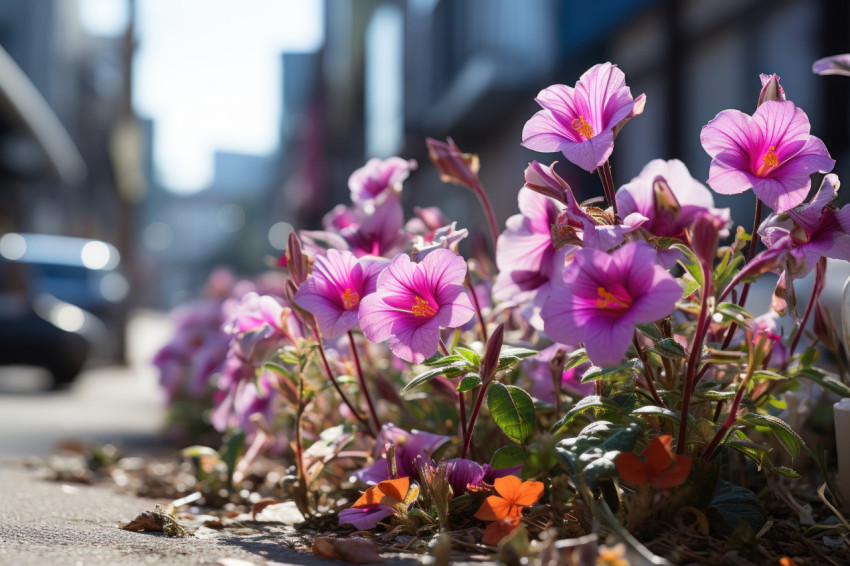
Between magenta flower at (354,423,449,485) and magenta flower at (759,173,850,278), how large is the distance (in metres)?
0.60

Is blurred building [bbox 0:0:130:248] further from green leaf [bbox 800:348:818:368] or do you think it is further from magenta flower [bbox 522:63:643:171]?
green leaf [bbox 800:348:818:368]

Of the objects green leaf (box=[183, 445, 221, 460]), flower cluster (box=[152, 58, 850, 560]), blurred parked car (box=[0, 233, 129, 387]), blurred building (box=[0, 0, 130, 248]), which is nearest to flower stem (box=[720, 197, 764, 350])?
flower cluster (box=[152, 58, 850, 560])

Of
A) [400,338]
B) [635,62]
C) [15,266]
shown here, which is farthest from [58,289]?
[400,338]

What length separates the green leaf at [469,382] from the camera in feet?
3.92

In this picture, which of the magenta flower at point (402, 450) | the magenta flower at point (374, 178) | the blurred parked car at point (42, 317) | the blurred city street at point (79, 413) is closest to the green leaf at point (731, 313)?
the magenta flower at point (402, 450)

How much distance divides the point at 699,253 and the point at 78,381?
6906 mm

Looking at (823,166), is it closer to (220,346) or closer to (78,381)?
(220,346)

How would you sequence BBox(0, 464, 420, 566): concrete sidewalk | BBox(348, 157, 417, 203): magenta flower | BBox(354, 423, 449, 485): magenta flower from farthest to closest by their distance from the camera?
BBox(348, 157, 417, 203): magenta flower → BBox(354, 423, 449, 485): magenta flower → BBox(0, 464, 420, 566): concrete sidewalk

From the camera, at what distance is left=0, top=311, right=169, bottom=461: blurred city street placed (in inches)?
127

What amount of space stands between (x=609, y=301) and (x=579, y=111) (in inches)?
12.5

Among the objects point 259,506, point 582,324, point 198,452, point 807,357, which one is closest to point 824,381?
point 807,357

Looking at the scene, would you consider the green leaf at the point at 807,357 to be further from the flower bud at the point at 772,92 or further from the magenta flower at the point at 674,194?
the flower bud at the point at 772,92

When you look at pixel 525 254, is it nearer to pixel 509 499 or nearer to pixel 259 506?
pixel 509 499

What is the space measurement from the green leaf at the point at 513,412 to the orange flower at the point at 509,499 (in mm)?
85
